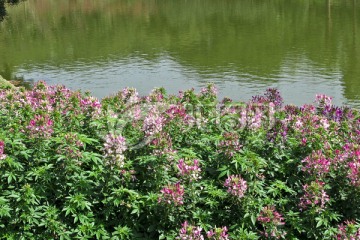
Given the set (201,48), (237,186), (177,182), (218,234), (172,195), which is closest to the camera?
(218,234)

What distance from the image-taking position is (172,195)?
4422 millimetres

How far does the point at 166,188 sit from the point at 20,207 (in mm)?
1427

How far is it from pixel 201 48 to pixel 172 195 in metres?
30.8

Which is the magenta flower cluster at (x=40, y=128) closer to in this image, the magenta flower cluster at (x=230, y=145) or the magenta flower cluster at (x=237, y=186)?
the magenta flower cluster at (x=230, y=145)

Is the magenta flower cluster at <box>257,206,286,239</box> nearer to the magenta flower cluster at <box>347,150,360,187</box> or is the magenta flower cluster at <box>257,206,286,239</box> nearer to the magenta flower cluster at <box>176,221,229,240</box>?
the magenta flower cluster at <box>176,221,229,240</box>

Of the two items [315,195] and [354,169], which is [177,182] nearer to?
[315,195]

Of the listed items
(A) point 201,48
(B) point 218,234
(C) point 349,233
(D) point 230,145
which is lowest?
(A) point 201,48

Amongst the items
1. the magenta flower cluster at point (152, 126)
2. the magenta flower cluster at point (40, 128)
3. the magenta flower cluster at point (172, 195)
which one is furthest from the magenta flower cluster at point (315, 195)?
the magenta flower cluster at point (40, 128)

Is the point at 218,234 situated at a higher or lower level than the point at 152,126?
lower

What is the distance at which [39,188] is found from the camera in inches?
187

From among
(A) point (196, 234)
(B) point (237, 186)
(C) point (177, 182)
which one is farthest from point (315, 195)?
(C) point (177, 182)

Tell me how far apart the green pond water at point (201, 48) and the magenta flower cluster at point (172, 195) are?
15817 millimetres

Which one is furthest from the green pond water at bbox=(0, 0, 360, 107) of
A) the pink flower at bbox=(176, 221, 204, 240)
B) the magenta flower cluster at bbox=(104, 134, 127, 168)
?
the pink flower at bbox=(176, 221, 204, 240)

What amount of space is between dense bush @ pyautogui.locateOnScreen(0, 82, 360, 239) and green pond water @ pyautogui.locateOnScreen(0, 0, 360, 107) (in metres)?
14.7
